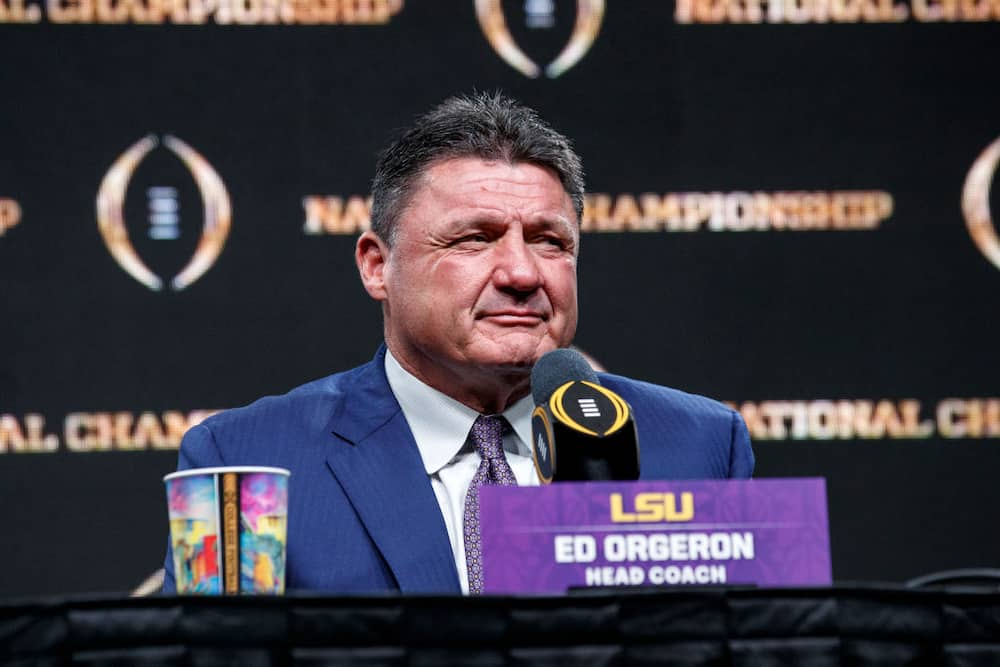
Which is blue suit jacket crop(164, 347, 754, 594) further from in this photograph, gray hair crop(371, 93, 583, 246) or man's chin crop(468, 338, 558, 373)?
gray hair crop(371, 93, 583, 246)

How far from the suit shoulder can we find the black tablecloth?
111cm

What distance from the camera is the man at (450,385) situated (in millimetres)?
1906

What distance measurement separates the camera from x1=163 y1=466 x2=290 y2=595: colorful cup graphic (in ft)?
3.90

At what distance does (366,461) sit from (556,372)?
0.53m

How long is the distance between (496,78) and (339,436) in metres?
1.17

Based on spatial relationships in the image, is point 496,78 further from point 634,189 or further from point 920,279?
point 920,279

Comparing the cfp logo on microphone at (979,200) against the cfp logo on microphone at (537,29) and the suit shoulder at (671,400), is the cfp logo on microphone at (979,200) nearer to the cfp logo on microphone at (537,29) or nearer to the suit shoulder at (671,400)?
the cfp logo on microphone at (537,29)

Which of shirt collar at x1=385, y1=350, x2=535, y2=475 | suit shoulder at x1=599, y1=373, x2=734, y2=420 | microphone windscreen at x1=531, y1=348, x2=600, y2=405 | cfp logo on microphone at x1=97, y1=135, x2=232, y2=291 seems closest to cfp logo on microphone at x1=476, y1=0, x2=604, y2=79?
cfp logo on microphone at x1=97, y1=135, x2=232, y2=291

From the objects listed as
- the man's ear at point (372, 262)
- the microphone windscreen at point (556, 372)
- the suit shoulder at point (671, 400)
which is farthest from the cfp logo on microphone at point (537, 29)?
the microphone windscreen at point (556, 372)

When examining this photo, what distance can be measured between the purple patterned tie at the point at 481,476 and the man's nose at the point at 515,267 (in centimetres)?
22

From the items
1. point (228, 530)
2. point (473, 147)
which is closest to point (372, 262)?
point (473, 147)

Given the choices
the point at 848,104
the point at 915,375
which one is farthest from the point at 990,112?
the point at 915,375

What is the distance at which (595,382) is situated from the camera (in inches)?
60.9

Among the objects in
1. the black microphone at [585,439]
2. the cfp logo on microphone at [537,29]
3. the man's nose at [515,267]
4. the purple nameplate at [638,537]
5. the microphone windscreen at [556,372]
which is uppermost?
the cfp logo on microphone at [537,29]
